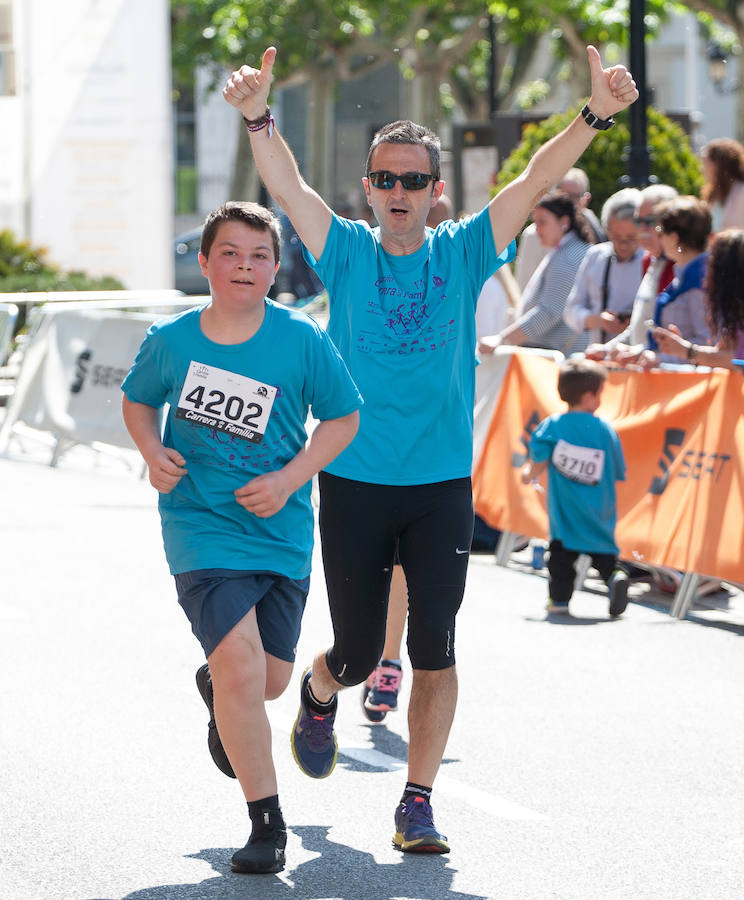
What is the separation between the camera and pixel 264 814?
4.68 m

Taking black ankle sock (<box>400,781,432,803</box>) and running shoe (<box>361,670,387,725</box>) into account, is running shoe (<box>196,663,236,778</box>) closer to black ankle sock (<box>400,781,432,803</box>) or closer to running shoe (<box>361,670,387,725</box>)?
black ankle sock (<box>400,781,432,803</box>)

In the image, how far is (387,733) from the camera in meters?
6.40

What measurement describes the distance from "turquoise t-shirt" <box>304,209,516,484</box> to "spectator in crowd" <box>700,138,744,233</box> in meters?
5.66

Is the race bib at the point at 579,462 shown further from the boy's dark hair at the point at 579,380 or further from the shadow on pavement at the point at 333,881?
the shadow on pavement at the point at 333,881

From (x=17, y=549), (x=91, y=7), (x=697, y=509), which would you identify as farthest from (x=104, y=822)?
(x=91, y=7)

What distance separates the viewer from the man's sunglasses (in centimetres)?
512

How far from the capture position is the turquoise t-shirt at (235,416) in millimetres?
4738

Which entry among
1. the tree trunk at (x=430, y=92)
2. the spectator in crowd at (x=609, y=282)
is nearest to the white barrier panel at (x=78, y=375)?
the spectator in crowd at (x=609, y=282)

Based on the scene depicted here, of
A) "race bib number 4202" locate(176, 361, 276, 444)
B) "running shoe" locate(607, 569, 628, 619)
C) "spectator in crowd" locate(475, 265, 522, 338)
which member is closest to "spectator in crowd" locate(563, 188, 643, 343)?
"spectator in crowd" locate(475, 265, 522, 338)

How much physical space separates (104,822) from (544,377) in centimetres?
543

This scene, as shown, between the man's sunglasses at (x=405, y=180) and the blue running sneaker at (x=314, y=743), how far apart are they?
1549 millimetres

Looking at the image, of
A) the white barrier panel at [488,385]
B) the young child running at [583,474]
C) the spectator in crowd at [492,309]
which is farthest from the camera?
the spectator in crowd at [492,309]

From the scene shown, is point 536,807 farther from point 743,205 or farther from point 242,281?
point 743,205

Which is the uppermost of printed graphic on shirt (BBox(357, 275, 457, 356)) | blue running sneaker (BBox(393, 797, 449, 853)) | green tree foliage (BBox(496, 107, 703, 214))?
green tree foliage (BBox(496, 107, 703, 214))
